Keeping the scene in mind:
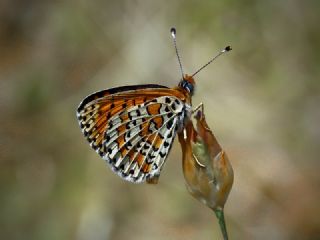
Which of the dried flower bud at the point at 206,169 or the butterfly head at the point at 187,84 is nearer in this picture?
the dried flower bud at the point at 206,169

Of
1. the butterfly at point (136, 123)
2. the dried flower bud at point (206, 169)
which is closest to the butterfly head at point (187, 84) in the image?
the butterfly at point (136, 123)

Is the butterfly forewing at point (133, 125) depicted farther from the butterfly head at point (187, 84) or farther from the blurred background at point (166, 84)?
the blurred background at point (166, 84)

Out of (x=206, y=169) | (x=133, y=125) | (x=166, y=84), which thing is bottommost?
(x=206, y=169)

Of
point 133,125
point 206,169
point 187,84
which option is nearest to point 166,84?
point 133,125

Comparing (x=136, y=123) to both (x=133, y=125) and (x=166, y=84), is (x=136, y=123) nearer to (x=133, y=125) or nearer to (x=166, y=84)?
(x=133, y=125)

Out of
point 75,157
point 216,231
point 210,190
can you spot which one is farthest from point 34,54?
point 210,190

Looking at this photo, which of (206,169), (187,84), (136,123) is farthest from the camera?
(136,123)
